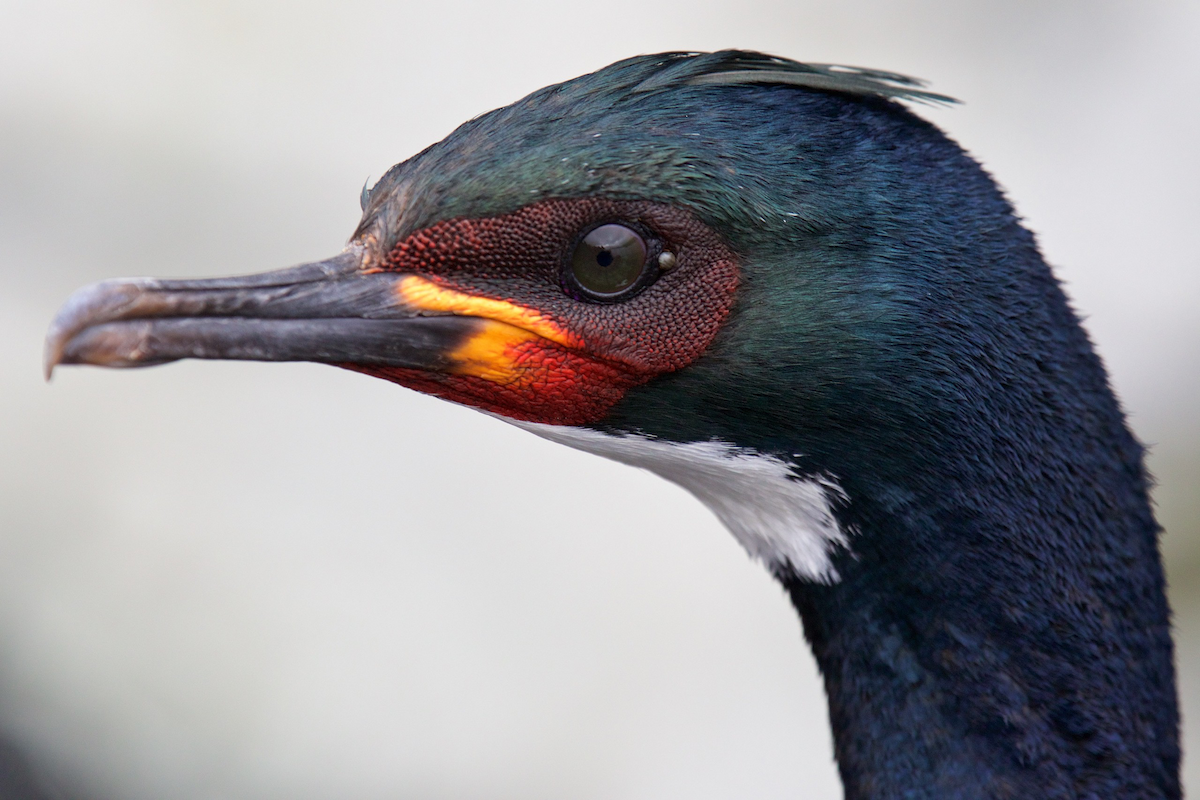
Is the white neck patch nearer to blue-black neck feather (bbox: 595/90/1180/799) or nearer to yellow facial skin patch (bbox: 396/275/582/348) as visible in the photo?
blue-black neck feather (bbox: 595/90/1180/799)

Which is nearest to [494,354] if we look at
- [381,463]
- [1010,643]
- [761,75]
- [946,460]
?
[761,75]

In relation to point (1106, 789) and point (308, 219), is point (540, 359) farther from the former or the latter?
point (308, 219)

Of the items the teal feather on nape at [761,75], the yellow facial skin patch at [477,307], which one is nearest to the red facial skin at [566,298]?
the yellow facial skin patch at [477,307]

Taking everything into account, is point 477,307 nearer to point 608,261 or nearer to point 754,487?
point 608,261

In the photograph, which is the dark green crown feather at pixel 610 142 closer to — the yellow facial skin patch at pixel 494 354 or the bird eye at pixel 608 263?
the bird eye at pixel 608 263

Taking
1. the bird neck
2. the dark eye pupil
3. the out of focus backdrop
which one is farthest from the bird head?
the out of focus backdrop

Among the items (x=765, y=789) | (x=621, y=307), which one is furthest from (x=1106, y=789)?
(x=765, y=789)

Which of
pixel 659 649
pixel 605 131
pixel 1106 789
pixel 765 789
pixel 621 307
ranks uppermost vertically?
pixel 605 131
